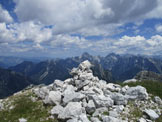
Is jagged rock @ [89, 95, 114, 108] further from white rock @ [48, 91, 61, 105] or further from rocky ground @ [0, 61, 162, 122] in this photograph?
white rock @ [48, 91, 61, 105]

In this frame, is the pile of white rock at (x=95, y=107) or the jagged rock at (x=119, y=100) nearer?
the pile of white rock at (x=95, y=107)

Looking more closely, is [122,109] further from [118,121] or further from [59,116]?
[59,116]

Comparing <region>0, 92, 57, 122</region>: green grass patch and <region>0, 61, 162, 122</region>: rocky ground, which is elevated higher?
<region>0, 61, 162, 122</region>: rocky ground

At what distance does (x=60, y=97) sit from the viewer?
84.5 feet

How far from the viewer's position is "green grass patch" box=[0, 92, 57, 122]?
2151 cm

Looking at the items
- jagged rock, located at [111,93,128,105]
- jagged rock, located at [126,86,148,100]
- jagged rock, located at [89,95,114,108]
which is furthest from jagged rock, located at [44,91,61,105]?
jagged rock, located at [126,86,148,100]

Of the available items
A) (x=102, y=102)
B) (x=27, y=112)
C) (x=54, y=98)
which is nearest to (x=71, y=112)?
(x=102, y=102)

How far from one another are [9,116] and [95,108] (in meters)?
14.9

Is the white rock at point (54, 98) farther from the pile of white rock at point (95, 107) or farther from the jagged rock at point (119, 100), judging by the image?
the jagged rock at point (119, 100)

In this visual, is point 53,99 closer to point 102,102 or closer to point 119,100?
point 102,102

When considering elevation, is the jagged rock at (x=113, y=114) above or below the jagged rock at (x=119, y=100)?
below

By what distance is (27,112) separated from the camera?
2369 centimetres

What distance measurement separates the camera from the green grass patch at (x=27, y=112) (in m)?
21.5

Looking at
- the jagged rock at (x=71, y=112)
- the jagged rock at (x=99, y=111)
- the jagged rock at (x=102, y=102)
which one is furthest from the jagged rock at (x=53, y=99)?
the jagged rock at (x=99, y=111)
